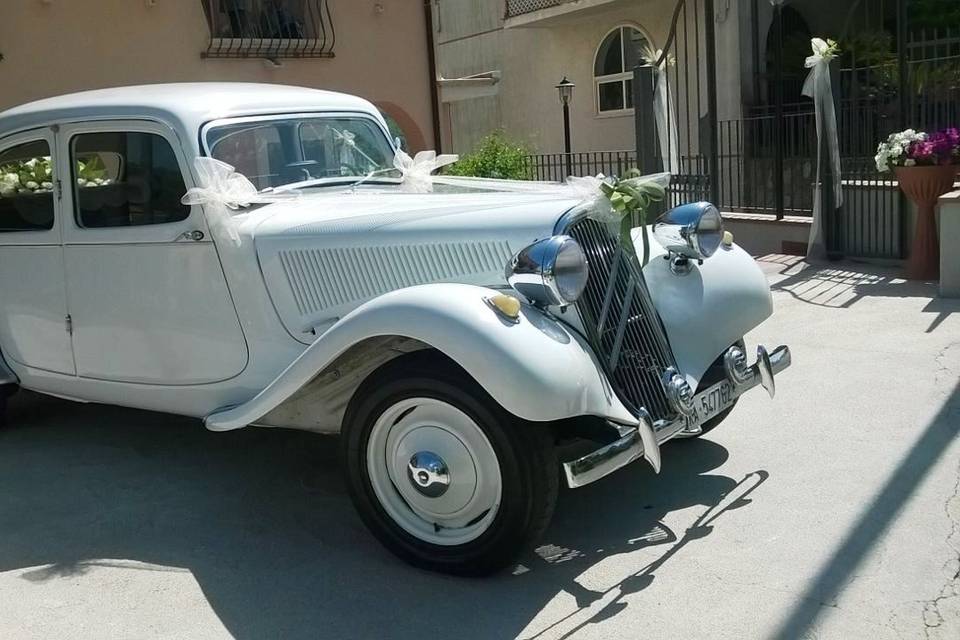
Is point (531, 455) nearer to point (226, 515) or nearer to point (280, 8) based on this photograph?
point (226, 515)

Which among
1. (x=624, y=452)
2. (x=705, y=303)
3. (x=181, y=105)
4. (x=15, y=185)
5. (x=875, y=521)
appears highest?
(x=181, y=105)

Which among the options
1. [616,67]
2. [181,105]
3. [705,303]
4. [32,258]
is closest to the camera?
[705,303]

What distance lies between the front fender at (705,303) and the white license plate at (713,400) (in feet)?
0.33

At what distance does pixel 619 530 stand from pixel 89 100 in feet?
10.6

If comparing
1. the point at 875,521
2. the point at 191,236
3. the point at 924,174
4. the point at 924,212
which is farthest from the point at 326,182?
the point at 924,212

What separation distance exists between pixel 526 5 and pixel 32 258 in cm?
→ 1557

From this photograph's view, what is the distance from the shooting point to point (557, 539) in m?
3.86

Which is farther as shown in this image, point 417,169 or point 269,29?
point 269,29

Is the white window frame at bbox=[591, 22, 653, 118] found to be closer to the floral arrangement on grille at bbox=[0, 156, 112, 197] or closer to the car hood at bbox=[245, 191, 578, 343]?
the floral arrangement on grille at bbox=[0, 156, 112, 197]

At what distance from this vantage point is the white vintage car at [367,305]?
345 cm

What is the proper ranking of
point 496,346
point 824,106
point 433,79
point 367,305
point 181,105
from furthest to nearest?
point 433,79
point 824,106
point 181,105
point 367,305
point 496,346

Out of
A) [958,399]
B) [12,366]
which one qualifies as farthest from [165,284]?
[958,399]

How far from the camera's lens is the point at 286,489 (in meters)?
4.56

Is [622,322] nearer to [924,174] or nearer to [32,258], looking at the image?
[32,258]
